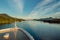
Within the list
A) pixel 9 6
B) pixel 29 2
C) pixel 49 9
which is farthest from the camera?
pixel 49 9

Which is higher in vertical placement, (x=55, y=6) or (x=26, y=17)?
(x=55, y=6)

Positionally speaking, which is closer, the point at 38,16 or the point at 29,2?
the point at 29,2

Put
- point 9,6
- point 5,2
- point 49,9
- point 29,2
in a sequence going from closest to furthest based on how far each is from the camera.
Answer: point 29,2
point 5,2
point 9,6
point 49,9

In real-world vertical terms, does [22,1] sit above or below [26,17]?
above

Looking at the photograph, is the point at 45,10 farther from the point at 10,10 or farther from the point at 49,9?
the point at 10,10

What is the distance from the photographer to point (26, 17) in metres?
6.08

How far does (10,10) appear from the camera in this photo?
6.68m

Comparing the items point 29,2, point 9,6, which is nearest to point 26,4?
point 29,2

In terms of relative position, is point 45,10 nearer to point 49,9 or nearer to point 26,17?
point 49,9

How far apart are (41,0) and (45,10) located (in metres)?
1.29

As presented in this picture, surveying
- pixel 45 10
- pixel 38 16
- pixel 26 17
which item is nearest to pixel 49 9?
pixel 45 10

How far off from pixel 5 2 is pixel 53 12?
3.24 m

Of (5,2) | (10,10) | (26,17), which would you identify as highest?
(5,2)

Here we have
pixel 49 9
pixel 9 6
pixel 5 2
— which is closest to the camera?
pixel 5 2
